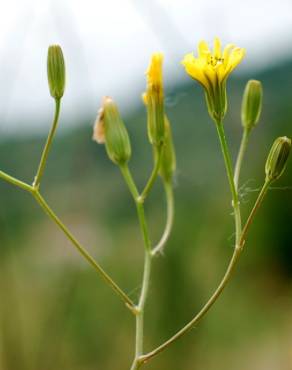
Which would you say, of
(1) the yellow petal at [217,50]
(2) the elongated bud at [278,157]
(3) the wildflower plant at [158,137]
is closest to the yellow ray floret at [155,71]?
(3) the wildflower plant at [158,137]

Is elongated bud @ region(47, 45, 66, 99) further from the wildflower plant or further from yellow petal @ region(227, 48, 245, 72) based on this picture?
yellow petal @ region(227, 48, 245, 72)

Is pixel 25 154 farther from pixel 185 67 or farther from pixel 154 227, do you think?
pixel 185 67

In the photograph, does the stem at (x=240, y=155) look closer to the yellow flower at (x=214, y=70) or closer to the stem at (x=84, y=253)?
the yellow flower at (x=214, y=70)

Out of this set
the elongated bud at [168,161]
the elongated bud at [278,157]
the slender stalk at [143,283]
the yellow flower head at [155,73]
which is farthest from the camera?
the elongated bud at [168,161]

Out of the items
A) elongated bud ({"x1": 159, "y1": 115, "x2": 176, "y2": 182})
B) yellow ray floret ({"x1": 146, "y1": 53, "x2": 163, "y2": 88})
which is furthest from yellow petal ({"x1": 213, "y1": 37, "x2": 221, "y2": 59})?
elongated bud ({"x1": 159, "y1": 115, "x2": 176, "y2": 182})

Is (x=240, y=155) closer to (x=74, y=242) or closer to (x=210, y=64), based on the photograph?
(x=210, y=64)

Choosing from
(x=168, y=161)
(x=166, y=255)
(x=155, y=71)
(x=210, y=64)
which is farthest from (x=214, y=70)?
(x=166, y=255)
